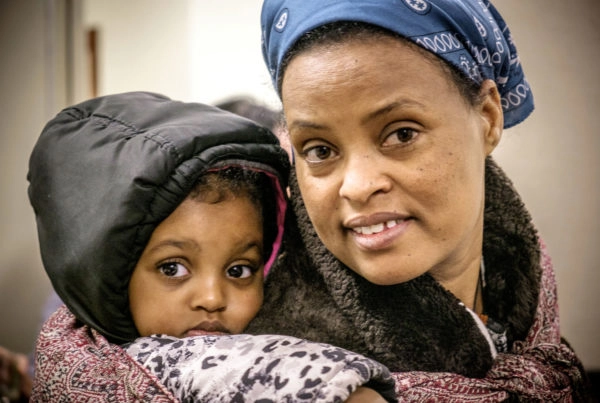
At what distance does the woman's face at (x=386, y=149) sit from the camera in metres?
0.83

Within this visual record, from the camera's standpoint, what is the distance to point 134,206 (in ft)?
3.05

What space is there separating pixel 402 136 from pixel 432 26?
166 millimetres

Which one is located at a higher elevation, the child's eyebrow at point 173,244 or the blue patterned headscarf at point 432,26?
the blue patterned headscarf at point 432,26

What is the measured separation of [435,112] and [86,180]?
1.88 feet

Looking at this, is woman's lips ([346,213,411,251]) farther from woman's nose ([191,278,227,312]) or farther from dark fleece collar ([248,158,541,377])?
woman's nose ([191,278,227,312])

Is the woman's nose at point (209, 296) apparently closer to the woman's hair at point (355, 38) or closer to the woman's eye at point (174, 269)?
the woman's eye at point (174, 269)

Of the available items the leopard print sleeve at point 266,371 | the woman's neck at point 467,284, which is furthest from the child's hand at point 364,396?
the woman's neck at point 467,284

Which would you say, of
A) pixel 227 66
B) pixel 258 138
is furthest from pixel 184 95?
pixel 258 138

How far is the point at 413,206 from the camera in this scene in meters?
0.85

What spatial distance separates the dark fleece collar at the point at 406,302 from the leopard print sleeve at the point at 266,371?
21 cm

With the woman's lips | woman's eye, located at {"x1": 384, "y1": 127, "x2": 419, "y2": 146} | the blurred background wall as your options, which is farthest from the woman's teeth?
the blurred background wall

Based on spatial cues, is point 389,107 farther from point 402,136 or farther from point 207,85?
point 207,85

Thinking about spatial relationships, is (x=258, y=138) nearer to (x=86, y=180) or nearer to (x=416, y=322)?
(x=86, y=180)

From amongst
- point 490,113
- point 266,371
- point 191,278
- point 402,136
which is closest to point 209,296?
point 191,278
